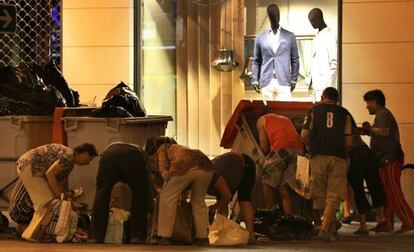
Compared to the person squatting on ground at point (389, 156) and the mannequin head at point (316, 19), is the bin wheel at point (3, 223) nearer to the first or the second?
the person squatting on ground at point (389, 156)

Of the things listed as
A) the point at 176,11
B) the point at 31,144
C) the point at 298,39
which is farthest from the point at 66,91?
the point at 298,39

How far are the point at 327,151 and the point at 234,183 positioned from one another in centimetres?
116

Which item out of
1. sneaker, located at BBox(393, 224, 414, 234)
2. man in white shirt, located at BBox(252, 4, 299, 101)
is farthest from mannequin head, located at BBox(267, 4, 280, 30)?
sneaker, located at BBox(393, 224, 414, 234)

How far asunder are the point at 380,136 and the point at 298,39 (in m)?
2.69

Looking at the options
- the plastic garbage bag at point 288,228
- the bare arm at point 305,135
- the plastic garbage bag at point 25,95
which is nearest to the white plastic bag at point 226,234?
the plastic garbage bag at point 288,228

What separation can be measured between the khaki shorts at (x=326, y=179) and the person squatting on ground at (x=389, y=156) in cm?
98

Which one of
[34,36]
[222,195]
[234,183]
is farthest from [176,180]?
[34,36]

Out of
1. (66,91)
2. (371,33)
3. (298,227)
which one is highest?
(371,33)

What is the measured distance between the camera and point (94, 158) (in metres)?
11.3

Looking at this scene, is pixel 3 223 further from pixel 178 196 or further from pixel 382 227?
pixel 382 227

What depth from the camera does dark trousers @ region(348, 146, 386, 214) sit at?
1136 centimetres

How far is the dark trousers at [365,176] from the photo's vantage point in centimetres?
1136

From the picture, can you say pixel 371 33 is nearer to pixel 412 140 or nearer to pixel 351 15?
pixel 351 15

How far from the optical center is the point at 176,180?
10000mm
